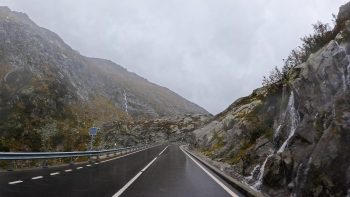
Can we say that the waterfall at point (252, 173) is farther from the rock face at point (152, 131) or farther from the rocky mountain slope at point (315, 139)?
the rock face at point (152, 131)

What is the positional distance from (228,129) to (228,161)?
1406 centimetres

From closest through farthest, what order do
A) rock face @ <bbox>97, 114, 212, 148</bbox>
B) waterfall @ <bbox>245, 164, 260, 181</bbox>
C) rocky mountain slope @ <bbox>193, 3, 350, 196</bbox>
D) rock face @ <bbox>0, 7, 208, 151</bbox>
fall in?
rocky mountain slope @ <bbox>193, 3, 350, 196</bbox> < waterfall @ <bbox>245, 164, 260, 181</bbox> < rock face @ <bbox>0, 7, 208, 151</bbox> < rock face @ <bbox>97, 114, 212, 148</bbox>

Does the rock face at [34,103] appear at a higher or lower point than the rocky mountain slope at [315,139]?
higher

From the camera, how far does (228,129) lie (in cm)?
4622

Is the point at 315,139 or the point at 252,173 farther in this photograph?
the point at 252,173

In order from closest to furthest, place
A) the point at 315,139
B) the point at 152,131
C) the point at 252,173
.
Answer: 1. the point at 315,139
2. the point at 252,173
3. the point at 152,131

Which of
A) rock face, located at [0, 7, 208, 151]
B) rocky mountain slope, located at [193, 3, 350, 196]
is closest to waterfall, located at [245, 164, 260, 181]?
rocky mountain slope, located at [193, 3, 350, 196]

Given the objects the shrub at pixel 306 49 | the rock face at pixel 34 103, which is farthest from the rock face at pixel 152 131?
the shrub at pixel 306 49

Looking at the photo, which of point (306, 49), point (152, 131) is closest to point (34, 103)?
point (152, 131)

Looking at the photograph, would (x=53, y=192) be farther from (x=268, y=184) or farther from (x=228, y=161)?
(x=228, y=161)

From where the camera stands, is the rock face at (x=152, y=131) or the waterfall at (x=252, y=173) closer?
the waterfall at (x=252, y=173)

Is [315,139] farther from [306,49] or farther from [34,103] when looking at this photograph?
[34,103]

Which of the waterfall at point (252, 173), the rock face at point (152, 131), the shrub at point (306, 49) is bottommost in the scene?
the waterfall at point (252, 173)

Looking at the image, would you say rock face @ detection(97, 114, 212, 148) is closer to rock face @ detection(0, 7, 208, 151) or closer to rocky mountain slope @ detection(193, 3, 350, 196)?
rock face @ detection(0, 7, 208, 151)
